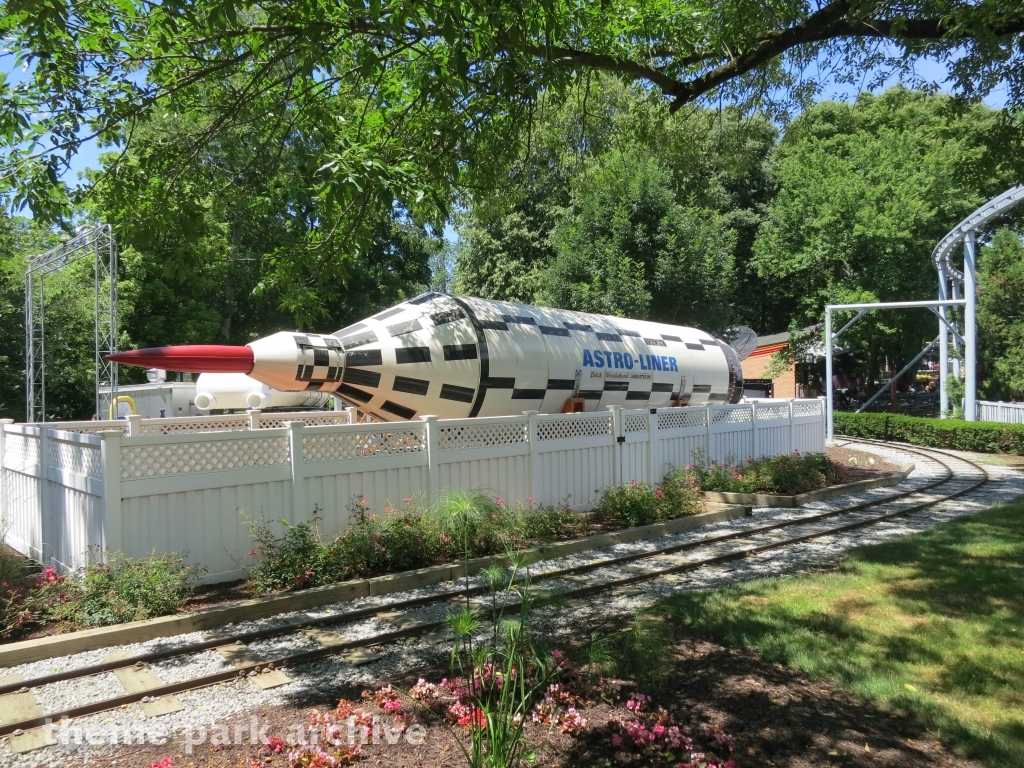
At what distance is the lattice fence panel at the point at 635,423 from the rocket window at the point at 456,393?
2963 mm

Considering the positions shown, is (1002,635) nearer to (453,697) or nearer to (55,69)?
(453,697)

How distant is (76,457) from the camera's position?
7367 mm

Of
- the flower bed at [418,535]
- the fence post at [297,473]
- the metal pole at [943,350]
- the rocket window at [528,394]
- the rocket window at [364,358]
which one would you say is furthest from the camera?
the metal pole at [943,350]

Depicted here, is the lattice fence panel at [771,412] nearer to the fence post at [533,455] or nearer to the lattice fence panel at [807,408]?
the lattice fence panel at [807,408]

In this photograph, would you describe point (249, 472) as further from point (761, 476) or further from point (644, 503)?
point (761, 476)

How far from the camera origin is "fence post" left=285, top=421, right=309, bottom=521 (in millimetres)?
7930

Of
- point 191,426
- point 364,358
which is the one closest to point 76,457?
point 364,358

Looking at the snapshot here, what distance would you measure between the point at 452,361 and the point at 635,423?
3.69 metres

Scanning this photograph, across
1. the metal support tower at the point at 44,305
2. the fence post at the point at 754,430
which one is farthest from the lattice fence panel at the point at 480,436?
the metal support tower at the point at 44,305

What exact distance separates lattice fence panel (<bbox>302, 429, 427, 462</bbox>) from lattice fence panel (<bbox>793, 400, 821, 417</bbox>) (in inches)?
446

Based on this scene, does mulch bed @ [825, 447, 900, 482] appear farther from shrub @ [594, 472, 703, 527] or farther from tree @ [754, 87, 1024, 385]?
tree @ [754, 87, 1024, 385]

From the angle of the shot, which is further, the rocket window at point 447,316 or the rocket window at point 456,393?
the rocket window at point 447,316

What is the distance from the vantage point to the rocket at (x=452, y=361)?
30.5 feet

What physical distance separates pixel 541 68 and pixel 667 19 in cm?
326
